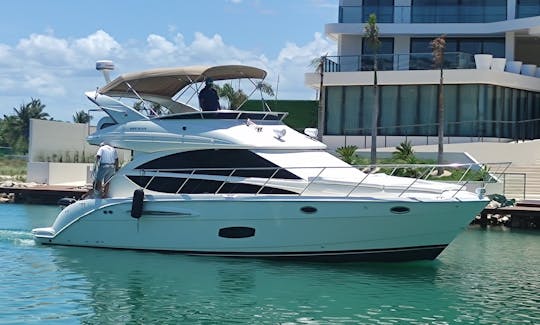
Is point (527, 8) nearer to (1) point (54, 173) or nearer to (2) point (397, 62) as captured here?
(2) point (397, 62)

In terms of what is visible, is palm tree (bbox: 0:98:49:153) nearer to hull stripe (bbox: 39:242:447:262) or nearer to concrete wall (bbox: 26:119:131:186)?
concrete wall (bbox: 26:119:131:186)

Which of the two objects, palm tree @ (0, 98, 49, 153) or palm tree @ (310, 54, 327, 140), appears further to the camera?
palm tree @ (0, 98, 49, 153)

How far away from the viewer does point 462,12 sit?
43500mm

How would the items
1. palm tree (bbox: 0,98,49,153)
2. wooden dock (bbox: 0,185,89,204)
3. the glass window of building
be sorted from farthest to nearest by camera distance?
palm tree (bbox: 0,98,49,153), the glass window of building, wooden dock (bbox: 0,185,89,204)

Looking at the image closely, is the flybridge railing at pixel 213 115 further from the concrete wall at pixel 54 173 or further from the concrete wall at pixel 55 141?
the concrete wall at pixel 55 141

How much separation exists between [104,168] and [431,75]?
949 inches

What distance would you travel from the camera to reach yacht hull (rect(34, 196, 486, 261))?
54.4ft

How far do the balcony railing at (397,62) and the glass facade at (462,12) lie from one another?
4301 mm

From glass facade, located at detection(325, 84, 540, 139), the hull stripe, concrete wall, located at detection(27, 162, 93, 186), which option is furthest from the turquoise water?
concrete wall, located at detection(27, 162, 93, 186)

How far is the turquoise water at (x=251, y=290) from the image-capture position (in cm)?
1277

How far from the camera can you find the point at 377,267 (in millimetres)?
17234

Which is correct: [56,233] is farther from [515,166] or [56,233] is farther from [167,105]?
[515,166]

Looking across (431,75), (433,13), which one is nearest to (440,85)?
(431,75)

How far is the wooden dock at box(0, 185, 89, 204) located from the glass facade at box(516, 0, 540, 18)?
2401 centimetres
